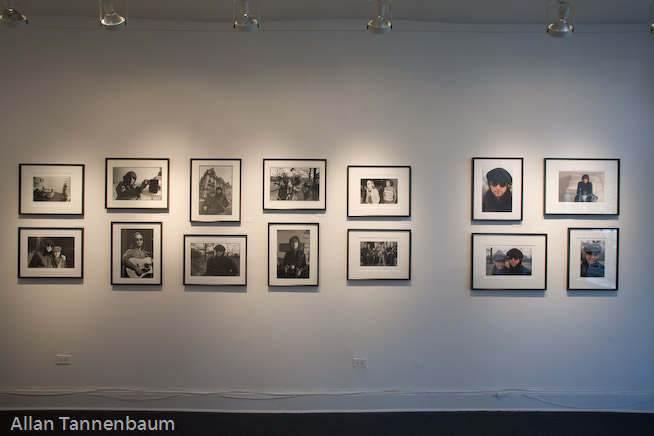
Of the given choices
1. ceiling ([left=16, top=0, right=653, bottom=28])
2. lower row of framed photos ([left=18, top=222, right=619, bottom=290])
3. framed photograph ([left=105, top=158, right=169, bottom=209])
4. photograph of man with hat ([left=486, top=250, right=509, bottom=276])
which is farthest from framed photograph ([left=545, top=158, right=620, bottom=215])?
framed photograph ([left=105, top=158, right=169, bottom=209])

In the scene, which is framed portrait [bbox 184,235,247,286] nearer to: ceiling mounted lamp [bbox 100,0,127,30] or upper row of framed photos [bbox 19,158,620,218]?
upper row of framed photos [bbox 19,158,620,218]

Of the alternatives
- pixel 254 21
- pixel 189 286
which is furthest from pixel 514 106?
pixel 189 286

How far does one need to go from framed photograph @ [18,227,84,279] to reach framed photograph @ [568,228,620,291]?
490 cm

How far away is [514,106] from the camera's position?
3.88 m

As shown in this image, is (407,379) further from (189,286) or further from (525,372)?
(189,286)

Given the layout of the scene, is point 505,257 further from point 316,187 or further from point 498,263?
point 316,187

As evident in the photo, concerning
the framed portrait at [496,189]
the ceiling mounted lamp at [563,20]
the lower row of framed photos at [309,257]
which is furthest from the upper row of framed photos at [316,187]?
the ceiling mounted lamp at [563,20]

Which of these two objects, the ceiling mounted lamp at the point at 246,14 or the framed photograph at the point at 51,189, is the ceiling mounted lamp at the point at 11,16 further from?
the ceiling mounted lamp at the point at 246,14

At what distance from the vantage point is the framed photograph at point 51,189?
3785 mm

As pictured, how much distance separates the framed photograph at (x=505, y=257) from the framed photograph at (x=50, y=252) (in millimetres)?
3948

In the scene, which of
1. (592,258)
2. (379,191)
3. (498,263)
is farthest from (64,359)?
(592,258)

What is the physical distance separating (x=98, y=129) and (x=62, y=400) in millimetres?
2703

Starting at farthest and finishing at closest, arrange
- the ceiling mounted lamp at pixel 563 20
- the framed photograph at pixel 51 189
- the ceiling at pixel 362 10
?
the framed photograph at pixel 51 189 → the ceiling at pixel 362 10 → the ceiling mounted lamp at pixel 563 20

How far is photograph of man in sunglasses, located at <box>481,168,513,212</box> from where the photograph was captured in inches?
151
